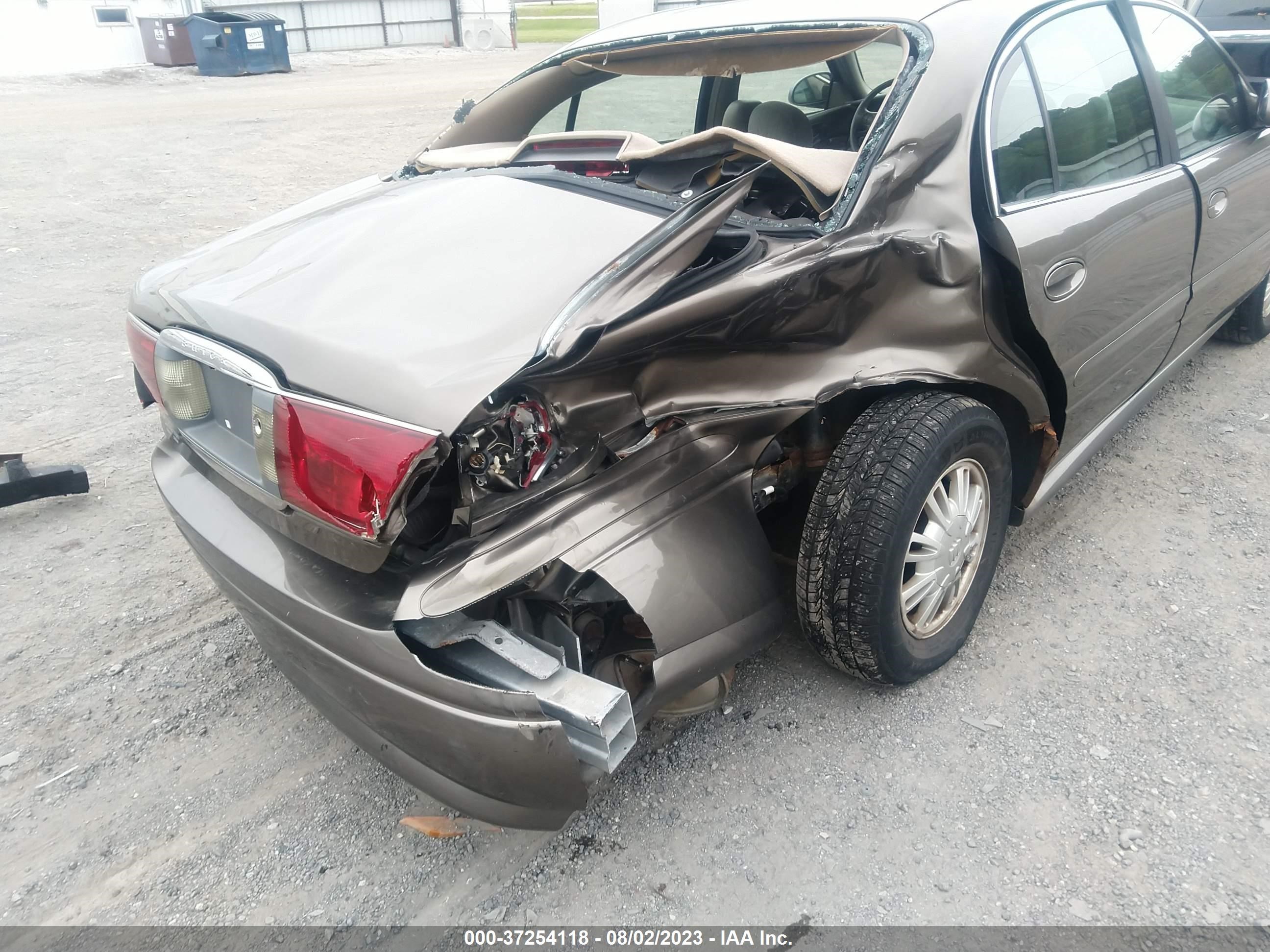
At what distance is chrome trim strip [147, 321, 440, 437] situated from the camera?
1645 mm

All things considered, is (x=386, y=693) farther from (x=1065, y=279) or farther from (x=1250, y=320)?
(x=1250, y=320)

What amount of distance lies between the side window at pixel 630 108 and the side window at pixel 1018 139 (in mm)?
1191

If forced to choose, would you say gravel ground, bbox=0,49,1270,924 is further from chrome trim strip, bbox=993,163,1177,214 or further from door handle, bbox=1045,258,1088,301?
chrome trim strip, bbox=993,163,1177,214

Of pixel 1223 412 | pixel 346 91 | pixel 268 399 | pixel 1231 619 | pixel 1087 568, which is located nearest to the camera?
pixel 268 399

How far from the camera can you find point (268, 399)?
1783 mm

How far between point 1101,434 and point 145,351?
2975 mm

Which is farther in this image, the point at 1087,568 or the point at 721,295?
the point at 1087,568

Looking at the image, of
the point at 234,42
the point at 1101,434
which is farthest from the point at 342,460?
the point at 234,42

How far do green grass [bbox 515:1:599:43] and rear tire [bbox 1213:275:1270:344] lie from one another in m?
23.8

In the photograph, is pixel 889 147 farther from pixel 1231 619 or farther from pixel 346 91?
pixel 346 91

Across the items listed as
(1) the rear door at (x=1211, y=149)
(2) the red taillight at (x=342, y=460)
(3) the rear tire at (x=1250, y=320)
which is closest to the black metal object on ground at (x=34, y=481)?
(2) the red taillight at (x=342, y=460)

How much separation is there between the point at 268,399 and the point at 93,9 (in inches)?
895

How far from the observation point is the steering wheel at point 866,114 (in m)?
2.68

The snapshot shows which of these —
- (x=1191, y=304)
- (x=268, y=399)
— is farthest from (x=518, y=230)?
(x=1191, y=304)
